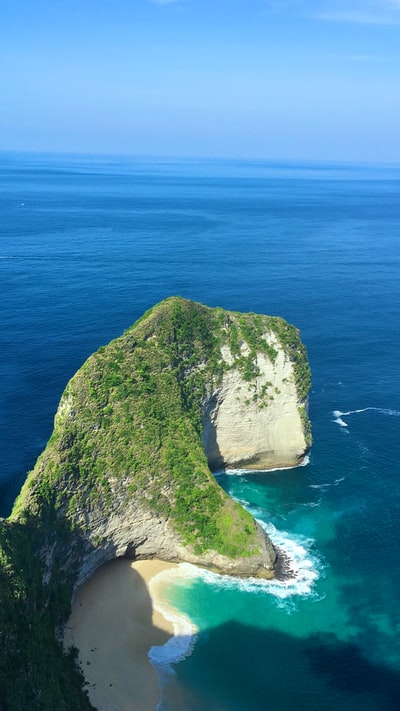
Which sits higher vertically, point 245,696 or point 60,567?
point 60,567

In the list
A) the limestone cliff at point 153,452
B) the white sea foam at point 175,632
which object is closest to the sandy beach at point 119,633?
the white sea foam at point 175,632

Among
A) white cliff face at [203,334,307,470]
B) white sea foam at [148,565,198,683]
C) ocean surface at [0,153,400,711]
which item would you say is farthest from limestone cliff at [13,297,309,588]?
ocean surface at [0,153,400,711]

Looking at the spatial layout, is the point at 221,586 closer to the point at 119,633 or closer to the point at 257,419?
the point at 119,633

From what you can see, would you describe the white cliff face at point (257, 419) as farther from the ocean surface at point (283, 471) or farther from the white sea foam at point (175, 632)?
the white sea foam at point (175, 632)

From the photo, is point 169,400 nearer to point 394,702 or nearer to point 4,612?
point 4,612

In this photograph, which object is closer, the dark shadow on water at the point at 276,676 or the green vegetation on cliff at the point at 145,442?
the dark shadow on water at the point at 276,676

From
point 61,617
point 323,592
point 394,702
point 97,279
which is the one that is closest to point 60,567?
point 61,617

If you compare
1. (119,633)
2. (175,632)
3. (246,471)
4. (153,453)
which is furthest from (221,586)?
(246,471)
